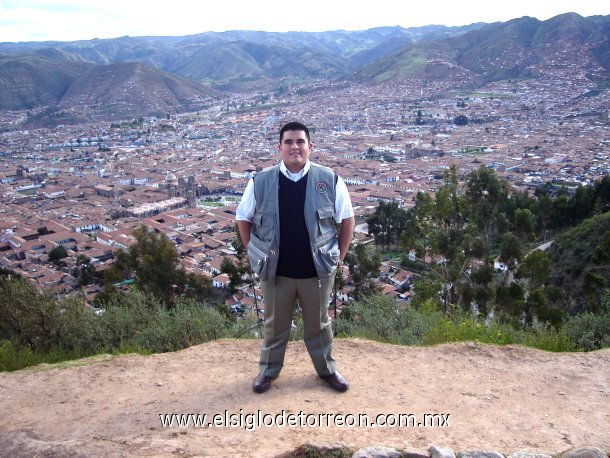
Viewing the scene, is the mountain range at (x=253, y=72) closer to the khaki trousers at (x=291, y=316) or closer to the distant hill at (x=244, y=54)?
the distant hill at (x=244, y=54)

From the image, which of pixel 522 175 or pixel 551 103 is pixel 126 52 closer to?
pixel 551 103

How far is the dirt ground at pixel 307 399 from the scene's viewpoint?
2697 millimetres

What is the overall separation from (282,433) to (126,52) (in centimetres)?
18312

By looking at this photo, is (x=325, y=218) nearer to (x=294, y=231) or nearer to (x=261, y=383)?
(x=294, y=231)

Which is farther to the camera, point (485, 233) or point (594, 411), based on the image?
point (485, 233)

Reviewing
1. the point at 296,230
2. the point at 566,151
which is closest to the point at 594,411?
the point at 296,230

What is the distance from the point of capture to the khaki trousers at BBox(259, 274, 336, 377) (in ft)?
9.66

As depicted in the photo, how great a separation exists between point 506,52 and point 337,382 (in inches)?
3827

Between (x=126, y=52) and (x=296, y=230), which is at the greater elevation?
(x=126, y=52)

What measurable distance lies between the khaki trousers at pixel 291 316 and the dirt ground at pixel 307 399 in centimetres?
18

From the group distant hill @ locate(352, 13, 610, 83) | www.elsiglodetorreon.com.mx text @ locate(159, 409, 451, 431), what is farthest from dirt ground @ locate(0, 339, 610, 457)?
distant hill @ locate(352, 13, 610, 83)

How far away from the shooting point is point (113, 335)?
15.9 feet

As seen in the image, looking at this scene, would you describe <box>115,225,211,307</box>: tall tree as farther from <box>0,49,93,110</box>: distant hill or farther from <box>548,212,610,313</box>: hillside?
<box>0,49,93,110</box>: distant hill

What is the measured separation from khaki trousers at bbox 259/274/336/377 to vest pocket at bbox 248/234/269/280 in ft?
0.28
